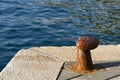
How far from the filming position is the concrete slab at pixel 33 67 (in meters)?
4.57

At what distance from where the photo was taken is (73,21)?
10.8 metres

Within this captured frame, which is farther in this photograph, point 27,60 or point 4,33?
point 4,33

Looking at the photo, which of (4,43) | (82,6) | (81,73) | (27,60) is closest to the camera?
(81,73)

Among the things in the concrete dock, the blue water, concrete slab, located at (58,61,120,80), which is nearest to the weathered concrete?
the concrete dock

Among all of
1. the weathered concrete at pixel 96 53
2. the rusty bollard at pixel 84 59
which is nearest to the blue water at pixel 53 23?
the weathered concrete at pixel 96 53

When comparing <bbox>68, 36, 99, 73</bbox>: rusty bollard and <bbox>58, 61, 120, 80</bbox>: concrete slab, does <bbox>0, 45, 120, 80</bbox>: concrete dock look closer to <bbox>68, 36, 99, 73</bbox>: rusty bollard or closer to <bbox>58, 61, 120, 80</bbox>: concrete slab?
<bbox>58, 61, 120, 80</bbox>: concrete slab

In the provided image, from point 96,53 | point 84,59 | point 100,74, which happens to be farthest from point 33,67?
point 96,53

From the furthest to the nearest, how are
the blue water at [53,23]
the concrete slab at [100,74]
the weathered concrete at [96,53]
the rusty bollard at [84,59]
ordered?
the blue water at [53,23], the weathered concrete at [96,53], the rusty bollard at [84,59], the concrete slab at [100,74]

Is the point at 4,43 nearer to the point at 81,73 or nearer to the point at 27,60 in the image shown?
the point at 27,60

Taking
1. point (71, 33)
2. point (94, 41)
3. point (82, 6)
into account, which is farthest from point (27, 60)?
point (82, 6)

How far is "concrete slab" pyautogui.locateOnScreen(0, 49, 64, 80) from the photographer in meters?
4.57

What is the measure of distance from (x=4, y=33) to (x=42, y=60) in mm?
4743

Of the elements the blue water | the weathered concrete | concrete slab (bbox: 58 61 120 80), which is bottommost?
the blue water

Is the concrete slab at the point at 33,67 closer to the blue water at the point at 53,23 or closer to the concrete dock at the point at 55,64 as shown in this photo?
the concrete dock at the point at 55,64
